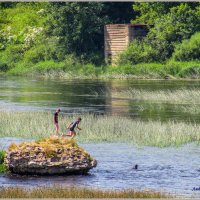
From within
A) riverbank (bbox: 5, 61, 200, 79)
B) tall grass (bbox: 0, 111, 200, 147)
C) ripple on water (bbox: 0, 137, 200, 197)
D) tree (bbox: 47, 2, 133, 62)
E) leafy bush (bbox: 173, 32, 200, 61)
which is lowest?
ripple on water (bbox: 0, 137, 200, 197)

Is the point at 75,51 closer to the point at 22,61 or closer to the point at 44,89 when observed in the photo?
the point at 22,61

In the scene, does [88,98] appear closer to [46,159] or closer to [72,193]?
[46,159]

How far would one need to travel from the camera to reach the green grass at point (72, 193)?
23.4 metres

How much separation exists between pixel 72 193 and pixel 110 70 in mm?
59249

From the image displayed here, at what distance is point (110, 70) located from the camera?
271 feet

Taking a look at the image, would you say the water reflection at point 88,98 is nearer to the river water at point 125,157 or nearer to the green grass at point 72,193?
the river water at point 125,157

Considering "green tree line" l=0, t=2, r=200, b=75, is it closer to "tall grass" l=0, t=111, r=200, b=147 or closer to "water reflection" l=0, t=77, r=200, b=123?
"water reflection" l=0, t=77, r=200, b=123

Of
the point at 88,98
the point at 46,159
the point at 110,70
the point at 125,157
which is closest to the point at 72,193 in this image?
the point at 46,159

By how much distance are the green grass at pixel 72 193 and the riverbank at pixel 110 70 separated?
5168 cm

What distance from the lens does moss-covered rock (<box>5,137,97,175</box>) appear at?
27453 mm

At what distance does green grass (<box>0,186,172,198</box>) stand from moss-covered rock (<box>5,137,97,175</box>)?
10.3 ft

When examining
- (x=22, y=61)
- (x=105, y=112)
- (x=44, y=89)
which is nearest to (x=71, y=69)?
(x=22, y=61)

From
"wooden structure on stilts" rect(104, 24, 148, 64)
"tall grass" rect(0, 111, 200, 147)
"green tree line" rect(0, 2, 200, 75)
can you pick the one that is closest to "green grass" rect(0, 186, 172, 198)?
"tall grass" rect(0, 111, 200, 147)

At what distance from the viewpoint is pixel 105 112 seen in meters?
48.6
